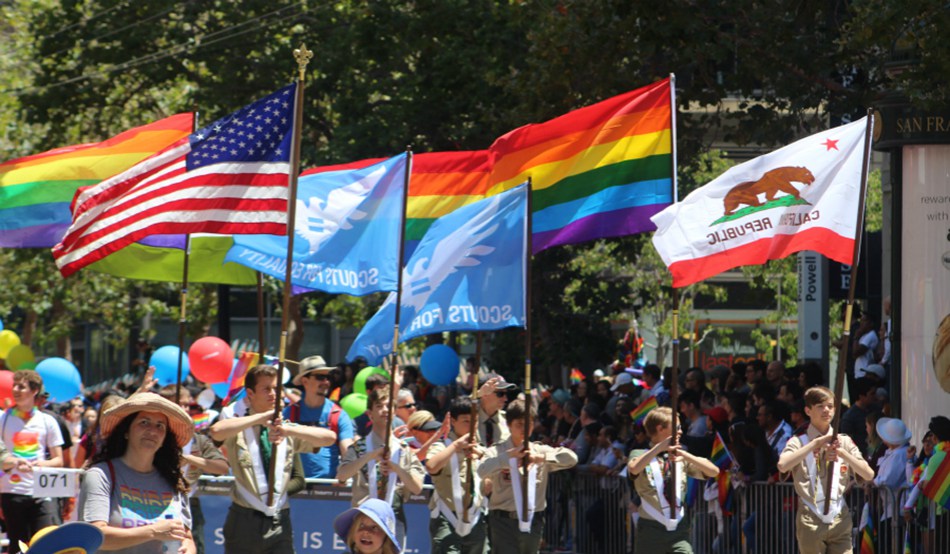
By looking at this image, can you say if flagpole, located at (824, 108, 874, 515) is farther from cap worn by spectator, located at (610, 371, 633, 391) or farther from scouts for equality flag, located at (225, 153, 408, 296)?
cap worn by spectator, located at (610, 371, 633, 391)

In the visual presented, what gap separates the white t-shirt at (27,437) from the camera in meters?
13.7

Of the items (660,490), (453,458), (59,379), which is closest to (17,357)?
(59,379)

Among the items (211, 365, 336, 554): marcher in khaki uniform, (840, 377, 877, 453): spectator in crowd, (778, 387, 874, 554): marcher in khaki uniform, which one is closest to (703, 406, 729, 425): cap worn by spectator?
(840, 377, 877, 453): spectator in crowd

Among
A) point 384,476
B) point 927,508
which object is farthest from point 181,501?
point 927,508

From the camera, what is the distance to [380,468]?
11.7 meters

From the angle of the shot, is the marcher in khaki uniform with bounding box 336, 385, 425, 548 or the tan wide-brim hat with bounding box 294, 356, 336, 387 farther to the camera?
the tan wide-brim hat with bounding box 294, 356, 336, 387

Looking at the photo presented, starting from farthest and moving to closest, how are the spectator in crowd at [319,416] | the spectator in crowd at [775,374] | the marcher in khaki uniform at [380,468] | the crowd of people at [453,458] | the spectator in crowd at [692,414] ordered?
the spectator in crowd at [775,374] → the spectator in crowd at [692,414] → the spectator in crowd at [319,416] → the marcher in khaki uniform at [380,468] → the crowd of people at [453,458]

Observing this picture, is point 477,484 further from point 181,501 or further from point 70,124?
point 70,124

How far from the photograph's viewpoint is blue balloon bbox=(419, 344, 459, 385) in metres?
22.0

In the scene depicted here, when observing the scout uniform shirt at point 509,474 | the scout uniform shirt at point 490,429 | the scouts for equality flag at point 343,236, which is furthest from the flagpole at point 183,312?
the scout uniform shirt at point 509,474

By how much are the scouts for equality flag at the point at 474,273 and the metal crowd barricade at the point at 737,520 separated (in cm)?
218

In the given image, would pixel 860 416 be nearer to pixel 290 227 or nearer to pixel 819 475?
pixel 819 475

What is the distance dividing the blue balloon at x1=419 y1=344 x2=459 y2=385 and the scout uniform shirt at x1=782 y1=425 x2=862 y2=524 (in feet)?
35.9

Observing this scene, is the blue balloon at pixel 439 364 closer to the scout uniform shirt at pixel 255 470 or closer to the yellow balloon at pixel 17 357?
the yellow balloon at pixel 17 357
